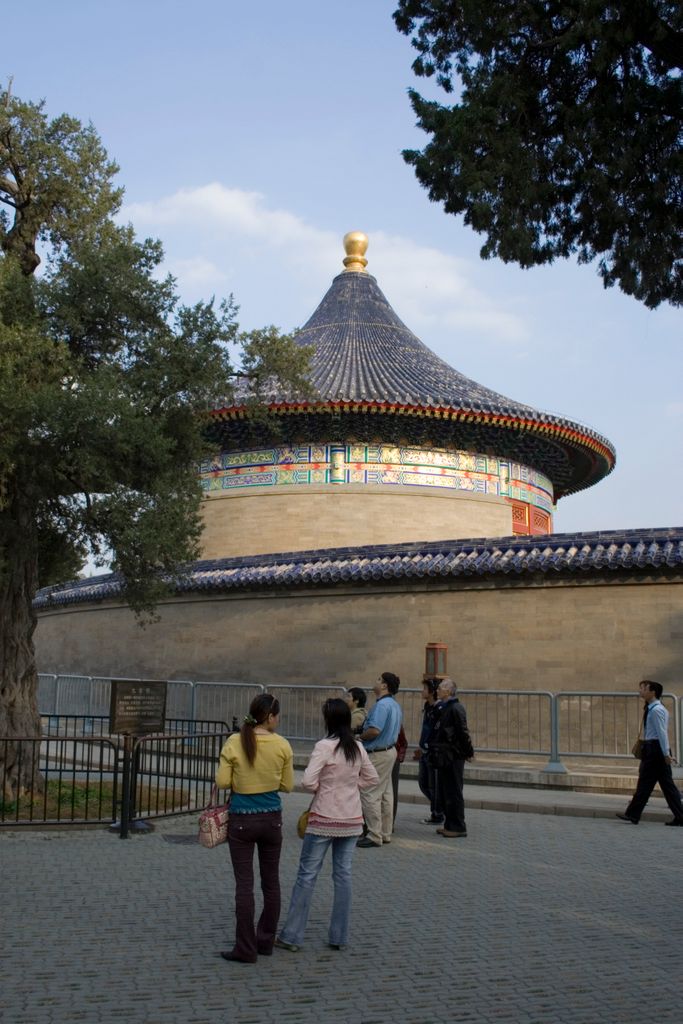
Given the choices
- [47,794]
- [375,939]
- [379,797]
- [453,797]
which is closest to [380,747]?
[379,797]

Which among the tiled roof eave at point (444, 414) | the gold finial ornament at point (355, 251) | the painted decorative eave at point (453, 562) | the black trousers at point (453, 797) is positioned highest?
the gold finial ornament at point (355, 251)

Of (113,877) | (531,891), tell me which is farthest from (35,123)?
(531,891)

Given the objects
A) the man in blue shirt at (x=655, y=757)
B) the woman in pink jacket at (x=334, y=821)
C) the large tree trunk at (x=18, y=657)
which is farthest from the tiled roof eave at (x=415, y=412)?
the woman in pink jacket at (x=334, y=821)

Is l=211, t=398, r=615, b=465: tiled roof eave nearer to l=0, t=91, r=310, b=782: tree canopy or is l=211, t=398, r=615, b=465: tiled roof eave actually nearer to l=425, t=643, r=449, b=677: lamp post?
l=425, t=643, r=449, b=677: lamp post

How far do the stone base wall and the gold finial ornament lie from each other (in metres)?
11.2

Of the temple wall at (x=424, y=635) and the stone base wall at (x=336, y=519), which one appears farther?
the stone base wall at (x=336, y=519)

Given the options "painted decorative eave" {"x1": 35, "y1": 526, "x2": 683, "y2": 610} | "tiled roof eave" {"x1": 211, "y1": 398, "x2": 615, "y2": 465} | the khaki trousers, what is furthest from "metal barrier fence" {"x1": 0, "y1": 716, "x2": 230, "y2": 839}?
"tiled roof eave" {"x1": 211, "y1": 398, "x2": 615, "y2": 465}

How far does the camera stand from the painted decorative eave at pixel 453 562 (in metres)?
16.2

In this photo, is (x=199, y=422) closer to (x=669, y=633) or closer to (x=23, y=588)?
(x=23, y=588)

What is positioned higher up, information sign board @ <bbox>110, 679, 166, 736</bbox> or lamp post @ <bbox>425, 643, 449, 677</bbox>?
lamp post @ <bbox>425, 643, 449, 677</bbox>

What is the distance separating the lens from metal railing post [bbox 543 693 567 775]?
580 inches

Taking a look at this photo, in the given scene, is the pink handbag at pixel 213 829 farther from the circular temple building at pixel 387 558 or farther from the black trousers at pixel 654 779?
the circular temple building at pixel 387 558

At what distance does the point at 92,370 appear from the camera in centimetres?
1247

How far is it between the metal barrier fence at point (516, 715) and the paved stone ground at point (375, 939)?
15.5 feet
